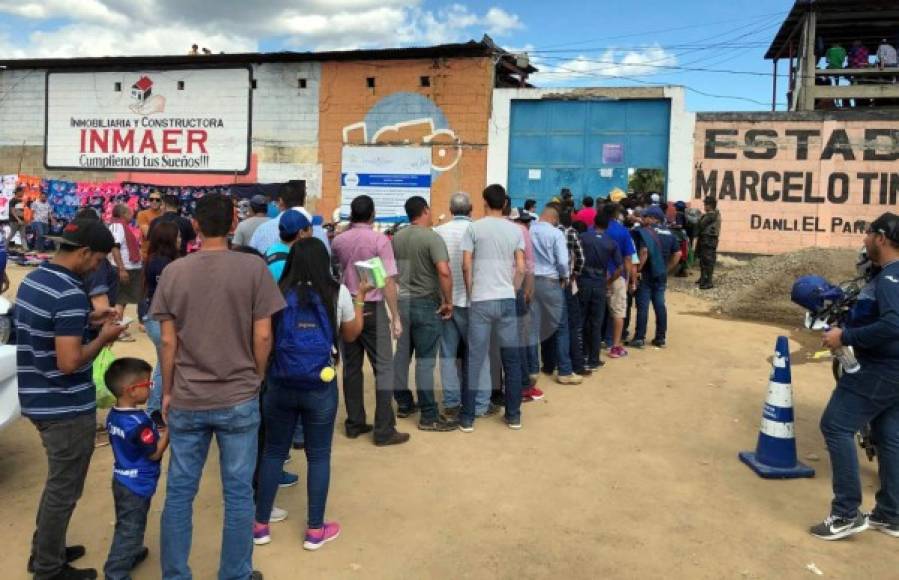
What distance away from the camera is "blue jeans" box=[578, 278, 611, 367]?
24.8ft

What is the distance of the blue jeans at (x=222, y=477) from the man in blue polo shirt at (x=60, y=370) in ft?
1.78

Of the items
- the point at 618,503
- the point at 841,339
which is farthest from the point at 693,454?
the point at 841,339

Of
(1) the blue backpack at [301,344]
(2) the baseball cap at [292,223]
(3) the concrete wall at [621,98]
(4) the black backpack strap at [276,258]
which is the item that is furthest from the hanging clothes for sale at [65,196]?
(1) the blue backpack at [301,344]

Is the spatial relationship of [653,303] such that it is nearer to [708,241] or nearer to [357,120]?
[708,241]

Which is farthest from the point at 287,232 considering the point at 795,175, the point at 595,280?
the point at 795,175

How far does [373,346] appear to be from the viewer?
218 inches

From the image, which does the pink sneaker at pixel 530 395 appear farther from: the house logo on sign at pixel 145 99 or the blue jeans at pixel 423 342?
the house logo on sign at pixel 145 99

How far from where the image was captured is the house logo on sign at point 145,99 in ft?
65.5

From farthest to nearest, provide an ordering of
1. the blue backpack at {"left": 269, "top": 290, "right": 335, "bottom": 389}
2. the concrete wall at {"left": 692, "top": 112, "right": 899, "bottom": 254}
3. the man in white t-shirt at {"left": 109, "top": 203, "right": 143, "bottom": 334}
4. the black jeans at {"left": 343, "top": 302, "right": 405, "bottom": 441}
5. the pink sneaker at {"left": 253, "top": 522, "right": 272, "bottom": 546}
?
the concrete wall at {"left": 692, "top": 112, "right": 899, "bottom": 254}, the man in white t-shirt at {"left": 109, "top": 203, "right": 143, "bottom": 334}, the black jeans at {"left": 343, "top": 302, "right": 405, "bottom": 441}, the pink sneaker at {"left": 253, "top": 522, "right": 272, "bottom": 546}, the blue backpack at {"left": 269, "top": 290, "right": 335, "bottom": 389}

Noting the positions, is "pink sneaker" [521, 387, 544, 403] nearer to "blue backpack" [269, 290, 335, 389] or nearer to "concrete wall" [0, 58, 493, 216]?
"blue backpack" [269, 290, 335, 389]

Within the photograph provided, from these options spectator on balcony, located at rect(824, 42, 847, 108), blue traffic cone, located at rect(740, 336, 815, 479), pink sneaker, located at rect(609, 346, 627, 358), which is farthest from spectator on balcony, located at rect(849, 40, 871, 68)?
blue traffic cone, located at rect(740, 336, 815, 479)

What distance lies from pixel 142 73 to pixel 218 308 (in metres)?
19.8

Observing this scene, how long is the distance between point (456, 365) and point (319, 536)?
2.62 meters

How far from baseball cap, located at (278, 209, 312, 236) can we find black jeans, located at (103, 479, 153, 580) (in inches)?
66.4
